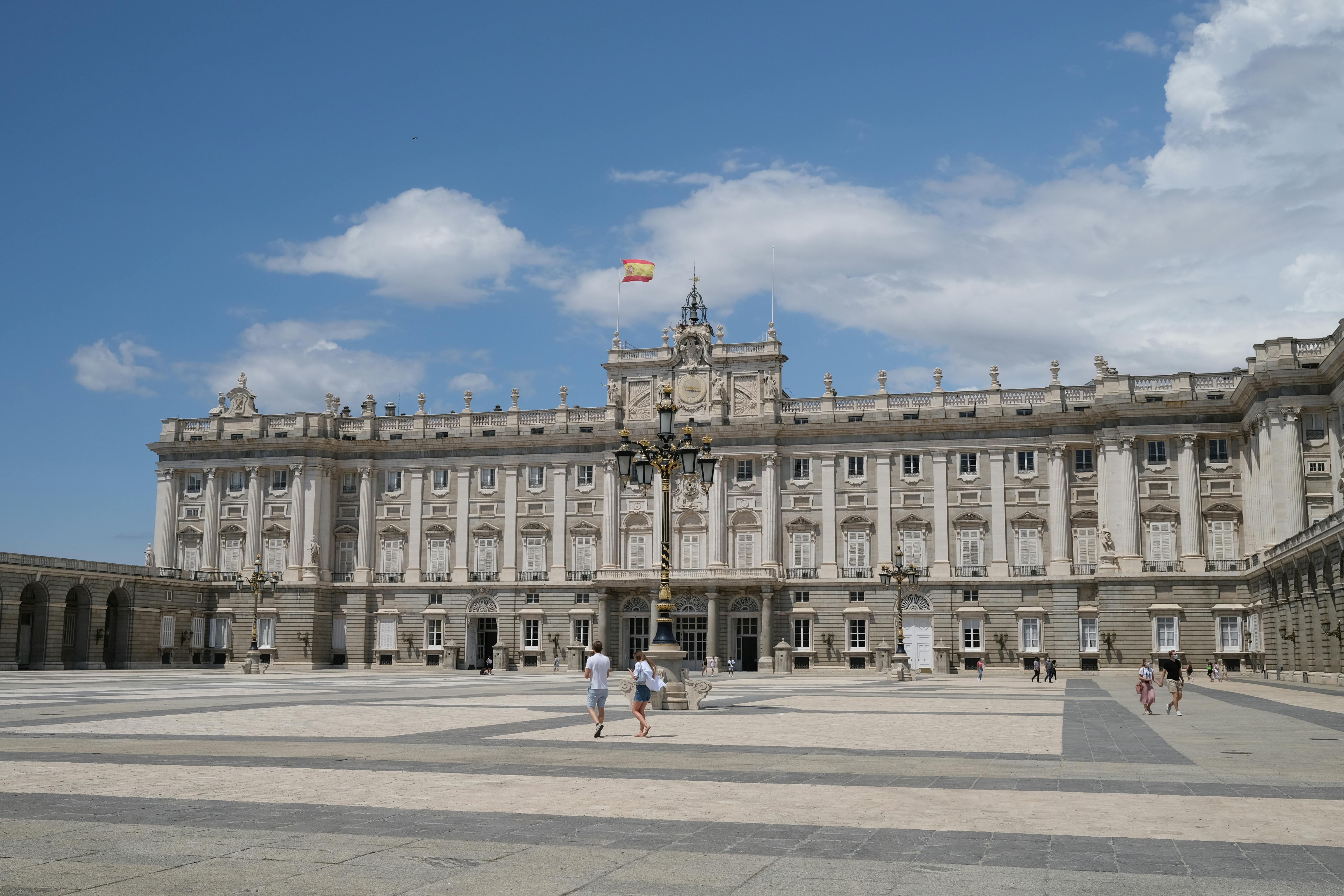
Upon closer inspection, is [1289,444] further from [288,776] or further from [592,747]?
[288,776]

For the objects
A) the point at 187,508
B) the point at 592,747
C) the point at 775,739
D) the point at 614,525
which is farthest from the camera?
the point at 187,508

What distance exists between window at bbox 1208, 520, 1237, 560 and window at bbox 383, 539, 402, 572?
47887 millimetres

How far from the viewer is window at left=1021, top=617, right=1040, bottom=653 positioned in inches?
2731

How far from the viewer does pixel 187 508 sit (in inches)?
3196

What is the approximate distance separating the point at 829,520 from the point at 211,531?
39.4 metres

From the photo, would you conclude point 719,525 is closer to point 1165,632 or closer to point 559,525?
point 559,525

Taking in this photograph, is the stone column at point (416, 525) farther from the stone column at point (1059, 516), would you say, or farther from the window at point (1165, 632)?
the window at point (1165, 632)

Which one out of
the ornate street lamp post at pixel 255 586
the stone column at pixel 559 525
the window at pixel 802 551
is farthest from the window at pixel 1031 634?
the ornate street lamp post at pixel 255 586

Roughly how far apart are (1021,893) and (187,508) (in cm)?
8006

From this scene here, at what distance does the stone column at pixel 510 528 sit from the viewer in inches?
3049

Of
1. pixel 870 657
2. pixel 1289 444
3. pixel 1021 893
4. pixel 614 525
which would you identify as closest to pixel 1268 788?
pixel 1021 893

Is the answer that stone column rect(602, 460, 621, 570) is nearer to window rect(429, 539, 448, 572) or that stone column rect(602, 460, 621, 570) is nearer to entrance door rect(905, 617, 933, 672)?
window rect(429, 539, 448, 572)

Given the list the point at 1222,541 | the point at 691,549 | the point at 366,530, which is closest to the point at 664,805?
the point at 691,549

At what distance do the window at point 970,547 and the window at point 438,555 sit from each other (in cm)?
3157
